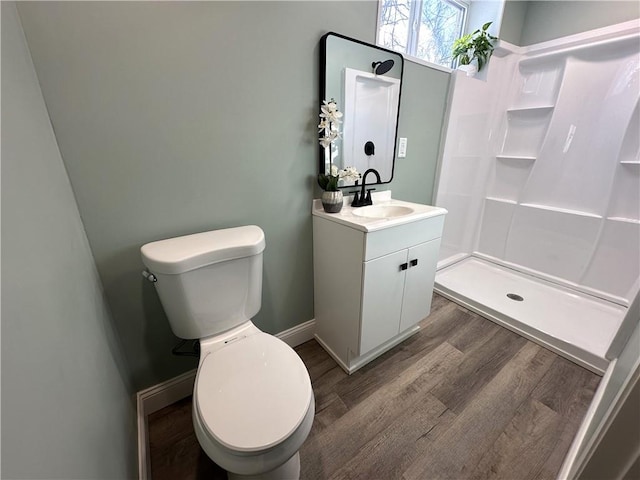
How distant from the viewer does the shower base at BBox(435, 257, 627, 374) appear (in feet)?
4.90

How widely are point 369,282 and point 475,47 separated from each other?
1.97 m

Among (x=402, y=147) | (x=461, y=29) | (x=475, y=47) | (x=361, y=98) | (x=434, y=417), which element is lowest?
(x=434, y=417)

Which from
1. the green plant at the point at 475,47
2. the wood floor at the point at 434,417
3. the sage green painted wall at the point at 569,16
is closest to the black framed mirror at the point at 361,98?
the green plant at the point at 475,47

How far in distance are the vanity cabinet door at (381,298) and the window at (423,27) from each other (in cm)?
128

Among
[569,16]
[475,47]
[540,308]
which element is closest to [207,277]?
[540,308]

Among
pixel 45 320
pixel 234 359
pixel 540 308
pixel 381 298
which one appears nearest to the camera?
pixel 45 320

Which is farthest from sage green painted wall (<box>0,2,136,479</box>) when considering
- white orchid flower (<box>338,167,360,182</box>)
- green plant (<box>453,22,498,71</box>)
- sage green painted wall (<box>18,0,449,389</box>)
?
green plant (<box>453,22,498,71</box>)

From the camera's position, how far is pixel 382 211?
155 cm

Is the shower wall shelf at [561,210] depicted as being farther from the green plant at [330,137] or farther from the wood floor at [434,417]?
the green plant at [330,137]

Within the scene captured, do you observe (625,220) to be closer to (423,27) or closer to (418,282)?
(418,282)

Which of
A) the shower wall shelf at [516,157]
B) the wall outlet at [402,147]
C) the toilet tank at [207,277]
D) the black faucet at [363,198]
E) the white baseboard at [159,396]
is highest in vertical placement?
the wall outlet at [402,147]

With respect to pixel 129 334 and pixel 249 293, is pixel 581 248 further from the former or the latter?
pixel 129 334

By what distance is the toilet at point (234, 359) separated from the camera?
2.29ft

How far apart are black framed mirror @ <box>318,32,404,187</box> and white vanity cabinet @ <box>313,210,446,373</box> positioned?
1.43ft
